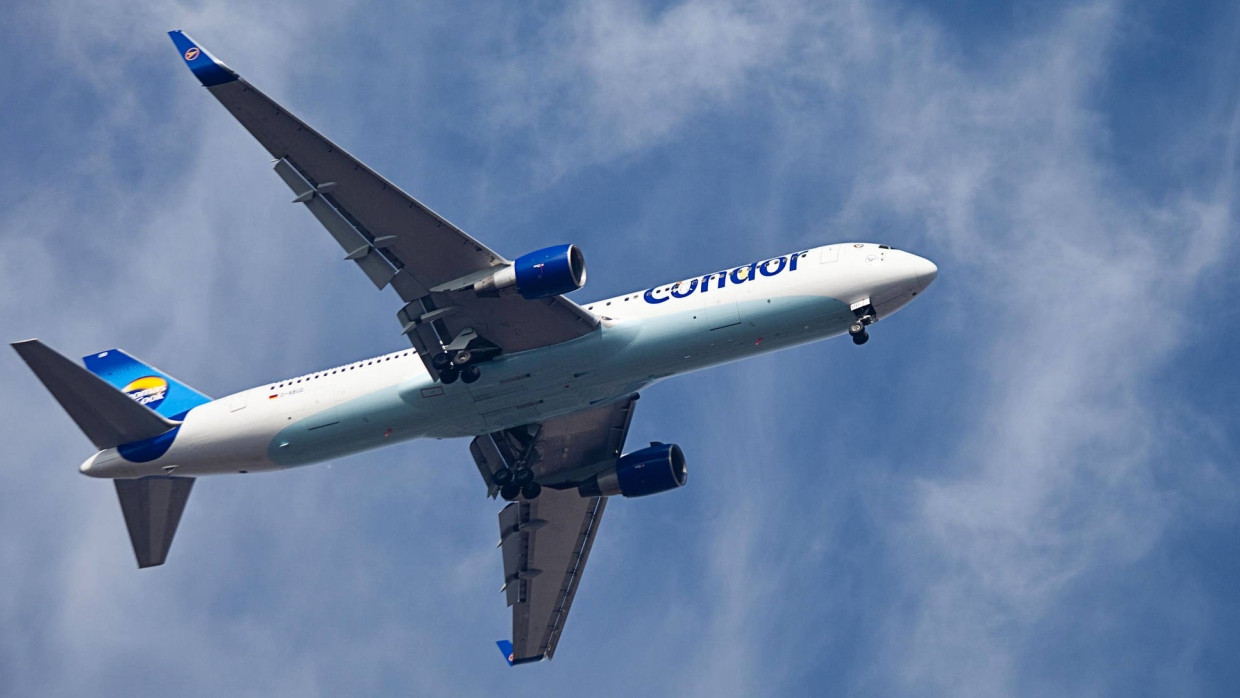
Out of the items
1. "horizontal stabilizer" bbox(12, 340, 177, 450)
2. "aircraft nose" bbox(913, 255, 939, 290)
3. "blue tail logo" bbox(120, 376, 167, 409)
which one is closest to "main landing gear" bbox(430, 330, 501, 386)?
"horizontal stabilizer" bbox(12, 340, 177, 450)

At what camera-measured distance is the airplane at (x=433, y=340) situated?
44969mm

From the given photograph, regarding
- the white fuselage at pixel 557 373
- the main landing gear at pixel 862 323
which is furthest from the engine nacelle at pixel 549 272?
the main landing gear at pixel 862 323

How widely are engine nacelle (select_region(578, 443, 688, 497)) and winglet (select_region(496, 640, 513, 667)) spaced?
27.9 ft

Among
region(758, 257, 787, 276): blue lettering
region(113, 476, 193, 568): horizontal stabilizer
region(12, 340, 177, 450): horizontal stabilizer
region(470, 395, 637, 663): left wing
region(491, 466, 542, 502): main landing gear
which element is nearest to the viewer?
region(12, 340, 177, 450): horizontal stabilizer

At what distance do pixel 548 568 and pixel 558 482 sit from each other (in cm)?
455

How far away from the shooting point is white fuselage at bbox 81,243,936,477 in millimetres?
46406

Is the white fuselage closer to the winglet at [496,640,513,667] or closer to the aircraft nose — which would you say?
the aircraft nose

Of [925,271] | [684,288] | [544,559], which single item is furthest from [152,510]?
[925,271]

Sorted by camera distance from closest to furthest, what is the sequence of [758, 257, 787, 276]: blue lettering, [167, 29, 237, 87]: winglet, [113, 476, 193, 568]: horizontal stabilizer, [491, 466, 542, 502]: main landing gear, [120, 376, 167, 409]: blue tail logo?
[167, 29, 237, 87]: winglet
[758, 257, 787, 276]: blue lettering
[113, 476, 193, 568]: horizontal stabilizer
[120, 376, 167, 409]: blue tail logo
[491, 466, 542, 502]: main landing gear

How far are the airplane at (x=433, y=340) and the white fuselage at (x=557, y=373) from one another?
6 cm

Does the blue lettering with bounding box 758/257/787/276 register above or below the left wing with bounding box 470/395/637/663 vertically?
above

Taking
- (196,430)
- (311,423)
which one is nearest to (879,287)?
(311,423)

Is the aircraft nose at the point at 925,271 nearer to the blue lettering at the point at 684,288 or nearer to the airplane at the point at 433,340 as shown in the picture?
the airplane at the point at 433,340

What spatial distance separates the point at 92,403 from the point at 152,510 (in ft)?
17.9
